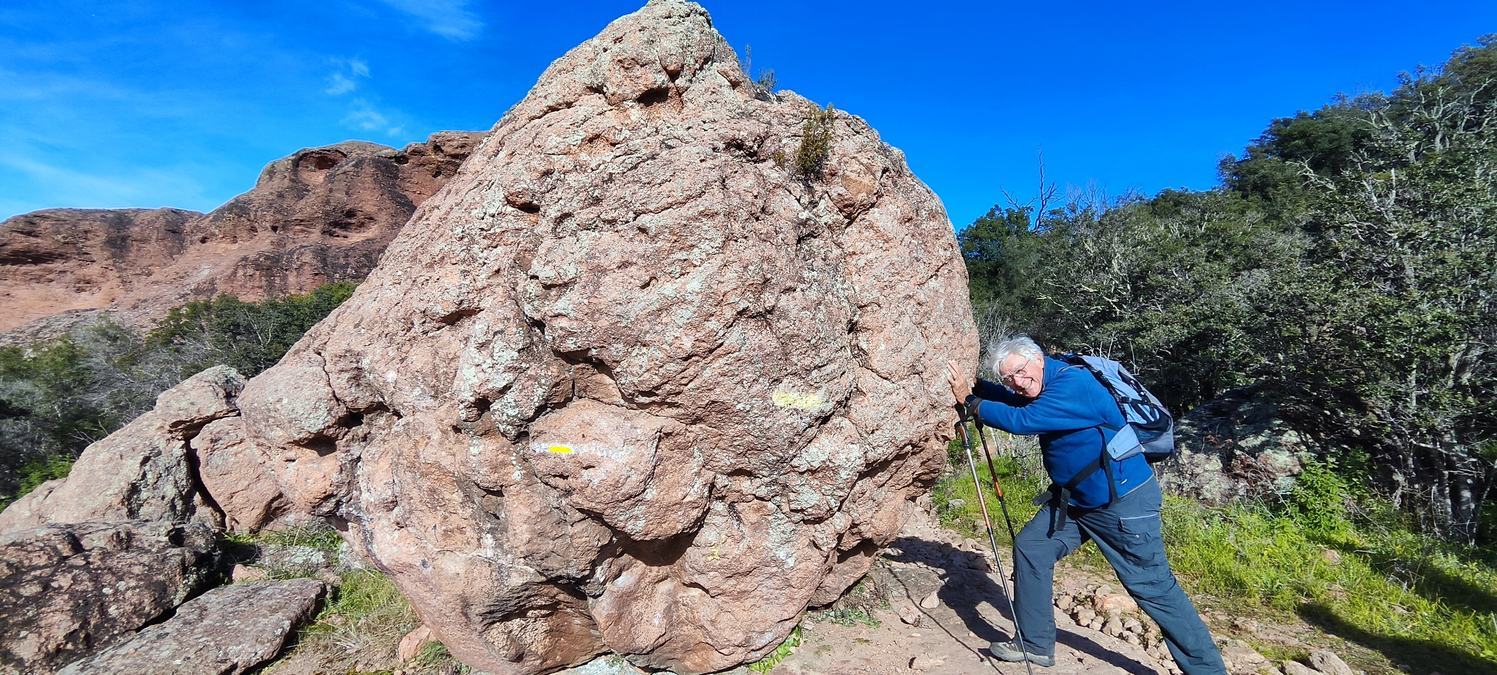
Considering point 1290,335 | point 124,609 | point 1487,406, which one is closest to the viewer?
point 124,609

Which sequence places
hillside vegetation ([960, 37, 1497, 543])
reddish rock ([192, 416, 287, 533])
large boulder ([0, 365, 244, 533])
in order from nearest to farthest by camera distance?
1. hillside vegetation ([960, 37, 1497, 543])
2. large boulder ([0, 365, 244, 533])
3. reddish rock ([192, 416, 287, 533])

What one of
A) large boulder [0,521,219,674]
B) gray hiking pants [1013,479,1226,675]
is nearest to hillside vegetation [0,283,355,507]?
large boulder [0,521,219,674]

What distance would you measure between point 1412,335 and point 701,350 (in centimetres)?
577

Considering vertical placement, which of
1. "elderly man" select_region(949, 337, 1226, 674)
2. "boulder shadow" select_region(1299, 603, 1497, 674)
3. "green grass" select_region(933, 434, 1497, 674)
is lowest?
"boulder shadow" select_region(1299, 603, 1497, 674)

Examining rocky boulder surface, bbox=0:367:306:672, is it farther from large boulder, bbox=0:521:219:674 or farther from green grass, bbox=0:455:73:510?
green grass, bbox=0:455:73:510

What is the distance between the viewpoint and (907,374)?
123 inches

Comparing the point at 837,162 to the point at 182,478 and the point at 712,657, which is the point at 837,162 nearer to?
the point at 712,657

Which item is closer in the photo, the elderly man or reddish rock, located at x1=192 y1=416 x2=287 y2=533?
the elderly man

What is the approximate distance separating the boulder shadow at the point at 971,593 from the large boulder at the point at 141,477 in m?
6.30

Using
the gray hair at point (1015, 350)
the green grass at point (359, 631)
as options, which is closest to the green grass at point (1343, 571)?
the gray hair at point (1015, 350)

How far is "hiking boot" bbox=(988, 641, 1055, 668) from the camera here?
3271 millimetres

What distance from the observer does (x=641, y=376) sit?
260 cm

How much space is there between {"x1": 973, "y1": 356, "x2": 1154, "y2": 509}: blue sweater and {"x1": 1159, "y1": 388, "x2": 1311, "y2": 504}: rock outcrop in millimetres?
3767

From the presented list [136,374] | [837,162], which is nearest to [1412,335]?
[837,162]
